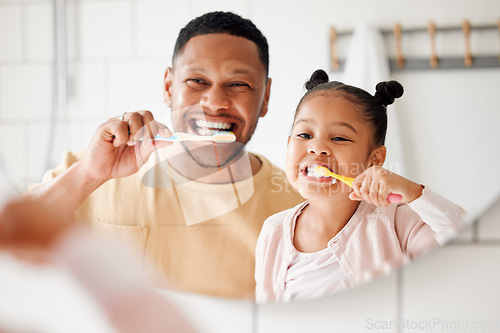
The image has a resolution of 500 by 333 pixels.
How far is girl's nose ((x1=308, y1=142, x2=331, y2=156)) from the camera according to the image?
1.56ft

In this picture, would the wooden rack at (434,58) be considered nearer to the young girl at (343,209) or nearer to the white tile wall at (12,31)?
the young girl at (343,209)

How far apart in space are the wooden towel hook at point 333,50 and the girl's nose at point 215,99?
12 cm

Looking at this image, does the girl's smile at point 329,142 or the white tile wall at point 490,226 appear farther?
the white tile wall at point 490,226

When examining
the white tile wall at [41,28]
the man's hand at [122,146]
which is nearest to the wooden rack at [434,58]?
the man's hand at [122,146]

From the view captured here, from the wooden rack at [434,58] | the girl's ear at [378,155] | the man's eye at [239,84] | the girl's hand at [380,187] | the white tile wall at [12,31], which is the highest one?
the white tile wall at [12,31]

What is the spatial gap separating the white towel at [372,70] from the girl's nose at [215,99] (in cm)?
13

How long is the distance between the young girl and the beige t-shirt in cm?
2

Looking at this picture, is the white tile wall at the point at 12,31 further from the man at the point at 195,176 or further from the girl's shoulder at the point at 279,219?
the girl's shoulder at the point at 279,219

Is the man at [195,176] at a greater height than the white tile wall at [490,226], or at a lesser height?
greater

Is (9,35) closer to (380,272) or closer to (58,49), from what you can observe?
(58,49)

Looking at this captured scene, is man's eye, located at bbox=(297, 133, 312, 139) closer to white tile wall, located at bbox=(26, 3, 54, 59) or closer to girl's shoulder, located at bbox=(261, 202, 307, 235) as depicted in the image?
girl's shoulder, located at bbox=(261, 202, 307, 235)

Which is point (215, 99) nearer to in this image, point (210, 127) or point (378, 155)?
point (210, 127)

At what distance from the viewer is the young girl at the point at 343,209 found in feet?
1.56

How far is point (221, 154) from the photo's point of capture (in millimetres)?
510
